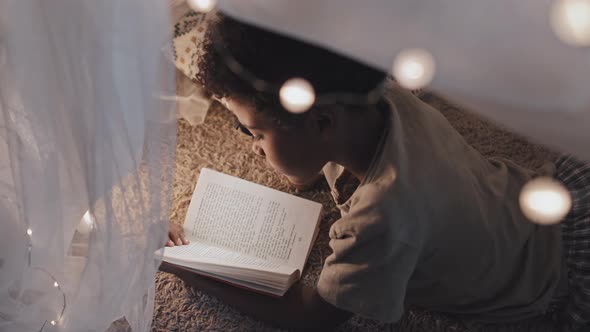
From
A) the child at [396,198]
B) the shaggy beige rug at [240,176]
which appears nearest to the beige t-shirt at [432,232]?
the child at [396,198]

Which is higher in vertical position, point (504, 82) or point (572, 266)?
point (504, 82)

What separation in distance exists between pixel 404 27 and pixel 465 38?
48 millimetres

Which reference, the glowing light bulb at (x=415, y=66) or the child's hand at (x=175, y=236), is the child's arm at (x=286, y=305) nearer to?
the child's hand at (x=175, y=236)

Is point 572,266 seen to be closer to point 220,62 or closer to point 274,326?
point 274,326

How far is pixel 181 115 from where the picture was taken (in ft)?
3.68

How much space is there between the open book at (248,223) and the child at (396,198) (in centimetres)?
10

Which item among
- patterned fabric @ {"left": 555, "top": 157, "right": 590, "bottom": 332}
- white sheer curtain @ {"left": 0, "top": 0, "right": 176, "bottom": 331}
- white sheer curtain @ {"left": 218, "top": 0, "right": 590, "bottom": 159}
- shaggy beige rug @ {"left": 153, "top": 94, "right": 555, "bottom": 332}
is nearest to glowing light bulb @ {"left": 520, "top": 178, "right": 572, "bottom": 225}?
patterned fabric @ {"left": 555, "top": 157, "right": 590, "bottom": 332}

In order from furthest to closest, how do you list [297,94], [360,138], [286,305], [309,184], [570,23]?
[309,184] < [286,305] < [360,138] < [297,94] < [570,23]

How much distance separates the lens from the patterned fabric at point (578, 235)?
779mm

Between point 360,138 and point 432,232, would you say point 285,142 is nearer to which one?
point 360,138

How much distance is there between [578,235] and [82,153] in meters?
0.66

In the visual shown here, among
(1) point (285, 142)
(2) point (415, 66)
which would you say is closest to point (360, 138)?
(1) point (285, 142)

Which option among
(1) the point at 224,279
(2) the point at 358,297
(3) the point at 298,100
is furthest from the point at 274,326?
(3) the point at 298,100

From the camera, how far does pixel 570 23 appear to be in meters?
0.43
